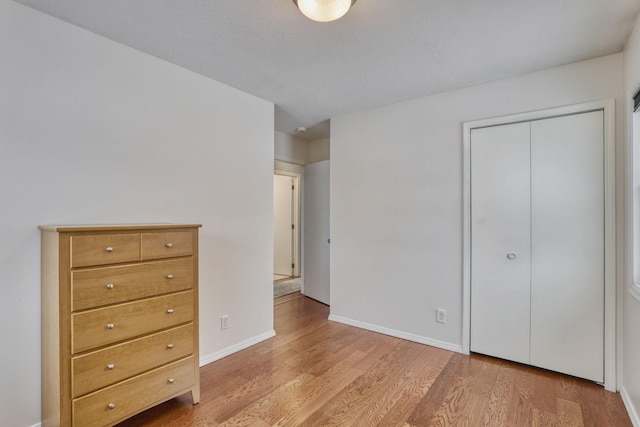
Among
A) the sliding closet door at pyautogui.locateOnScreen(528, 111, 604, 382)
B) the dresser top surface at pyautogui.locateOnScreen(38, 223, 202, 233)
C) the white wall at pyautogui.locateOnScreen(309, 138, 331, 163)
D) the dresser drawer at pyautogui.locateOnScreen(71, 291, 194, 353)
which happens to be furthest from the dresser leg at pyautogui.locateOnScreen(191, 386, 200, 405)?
Answer: the white wall at pyautogui.locateOnScreen(309, 138, 331, 163)

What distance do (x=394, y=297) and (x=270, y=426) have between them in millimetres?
1763

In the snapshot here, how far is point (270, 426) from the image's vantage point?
70.3 inches

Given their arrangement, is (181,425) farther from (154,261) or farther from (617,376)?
(617,376)

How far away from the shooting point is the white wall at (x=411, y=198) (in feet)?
8.29

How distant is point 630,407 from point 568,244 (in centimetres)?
105

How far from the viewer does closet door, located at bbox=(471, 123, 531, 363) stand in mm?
2477

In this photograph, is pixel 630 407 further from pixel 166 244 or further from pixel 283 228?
pixel 283 228

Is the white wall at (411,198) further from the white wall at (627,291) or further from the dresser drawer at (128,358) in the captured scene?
the dresser drawer at (128,358)

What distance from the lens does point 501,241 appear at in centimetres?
A: 258

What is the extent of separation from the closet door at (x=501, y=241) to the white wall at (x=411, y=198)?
15 cm


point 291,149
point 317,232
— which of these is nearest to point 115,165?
point 291,149

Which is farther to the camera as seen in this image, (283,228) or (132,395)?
(283,228)

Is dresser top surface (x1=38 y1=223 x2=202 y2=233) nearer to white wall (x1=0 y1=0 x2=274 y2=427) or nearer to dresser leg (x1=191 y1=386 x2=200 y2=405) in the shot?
white wall (x1=0 y1=0 x2=274 y2=427)

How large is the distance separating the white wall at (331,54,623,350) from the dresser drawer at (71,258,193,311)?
1.94 meters
